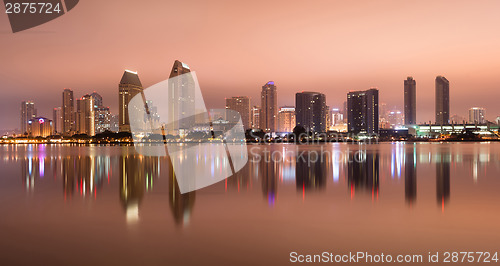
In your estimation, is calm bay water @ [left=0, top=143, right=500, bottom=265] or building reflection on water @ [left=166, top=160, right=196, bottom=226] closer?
calm bay water @ [left=0, top=143, right=500, bottom=265]

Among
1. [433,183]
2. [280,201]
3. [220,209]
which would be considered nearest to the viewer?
[220,209]

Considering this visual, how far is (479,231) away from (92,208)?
12513mm

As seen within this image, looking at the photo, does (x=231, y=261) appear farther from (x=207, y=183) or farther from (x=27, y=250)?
(x=207, y=183)

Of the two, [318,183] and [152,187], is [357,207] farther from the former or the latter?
[152,187]

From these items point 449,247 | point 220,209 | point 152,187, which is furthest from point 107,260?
point 152,187

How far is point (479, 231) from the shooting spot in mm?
10148

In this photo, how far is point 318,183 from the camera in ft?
68.4

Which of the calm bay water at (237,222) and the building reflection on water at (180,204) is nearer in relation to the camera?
the calm bay water at (237,222)

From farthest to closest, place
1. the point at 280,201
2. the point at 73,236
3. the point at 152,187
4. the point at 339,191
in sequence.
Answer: the point at 152,187
the point at 339,191
the point at 280,201
the point at 73,236

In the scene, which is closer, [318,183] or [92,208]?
Result: [92,208]

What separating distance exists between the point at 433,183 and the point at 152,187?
15.1m

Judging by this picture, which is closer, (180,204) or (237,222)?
(237,222)

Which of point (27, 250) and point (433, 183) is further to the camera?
point (433, 183)

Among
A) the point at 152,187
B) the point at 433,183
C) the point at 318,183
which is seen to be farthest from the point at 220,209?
the point at 433,183
